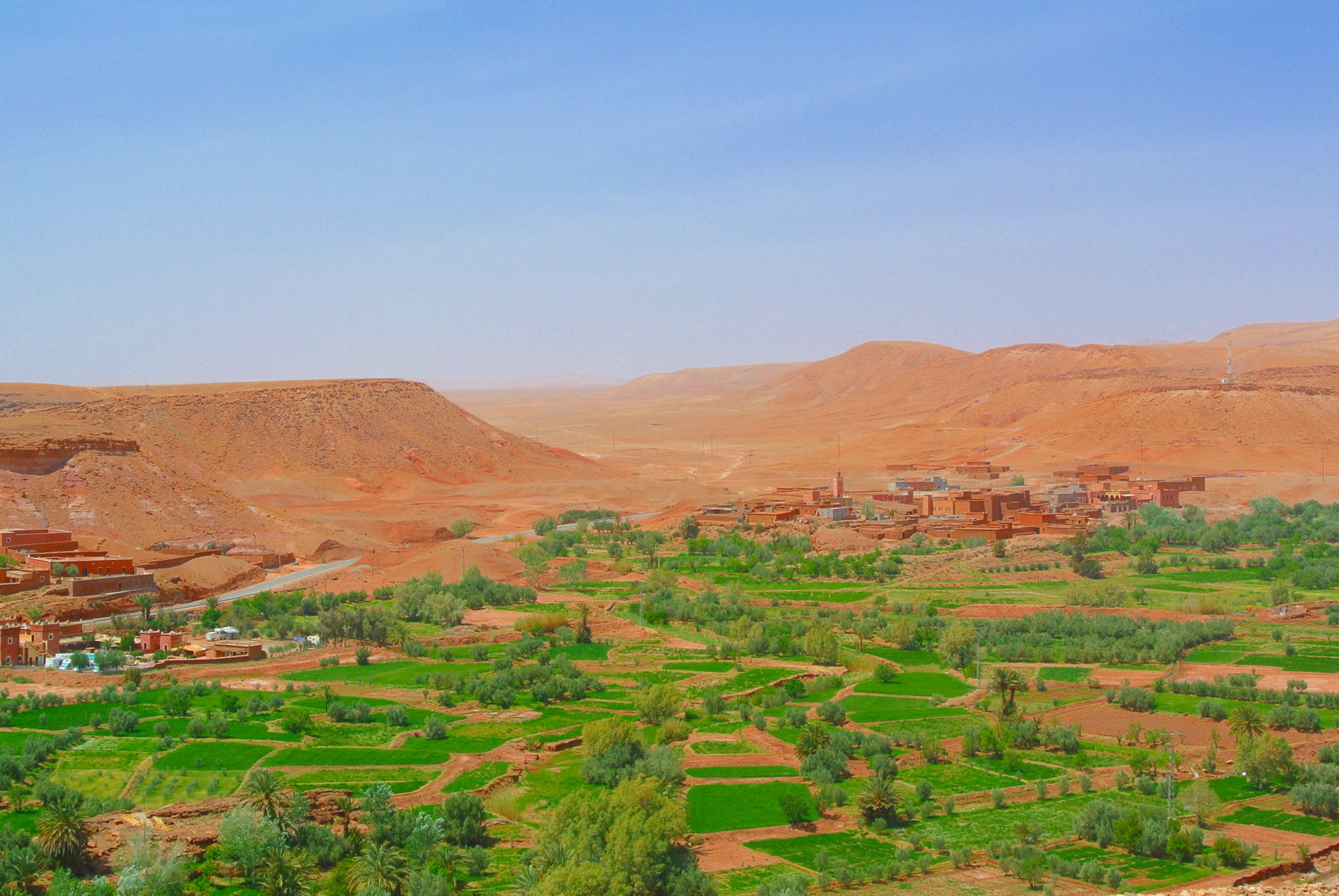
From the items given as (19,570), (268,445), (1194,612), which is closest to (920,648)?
(1194,612)

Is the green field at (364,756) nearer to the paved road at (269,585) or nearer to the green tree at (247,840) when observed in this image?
the green tree at (247,840)

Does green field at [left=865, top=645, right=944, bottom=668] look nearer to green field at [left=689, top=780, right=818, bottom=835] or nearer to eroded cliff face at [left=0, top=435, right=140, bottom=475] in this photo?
green field at [left=689, top=780, right=818, bottom=835]

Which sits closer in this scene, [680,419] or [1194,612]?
[1194,612]

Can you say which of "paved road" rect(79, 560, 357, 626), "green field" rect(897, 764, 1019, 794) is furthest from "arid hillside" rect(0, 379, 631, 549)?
"green field" rect(897, 764, 1019, 794)

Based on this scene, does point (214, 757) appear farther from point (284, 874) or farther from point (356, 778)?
→ point (284, 874)

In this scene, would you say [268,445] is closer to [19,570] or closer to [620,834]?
[19,570]

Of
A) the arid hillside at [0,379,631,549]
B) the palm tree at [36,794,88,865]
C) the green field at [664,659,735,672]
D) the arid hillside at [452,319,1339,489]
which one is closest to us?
the palm tree at [36,794,88,865]

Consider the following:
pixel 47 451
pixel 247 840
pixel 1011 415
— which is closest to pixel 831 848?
pixel 247 840
